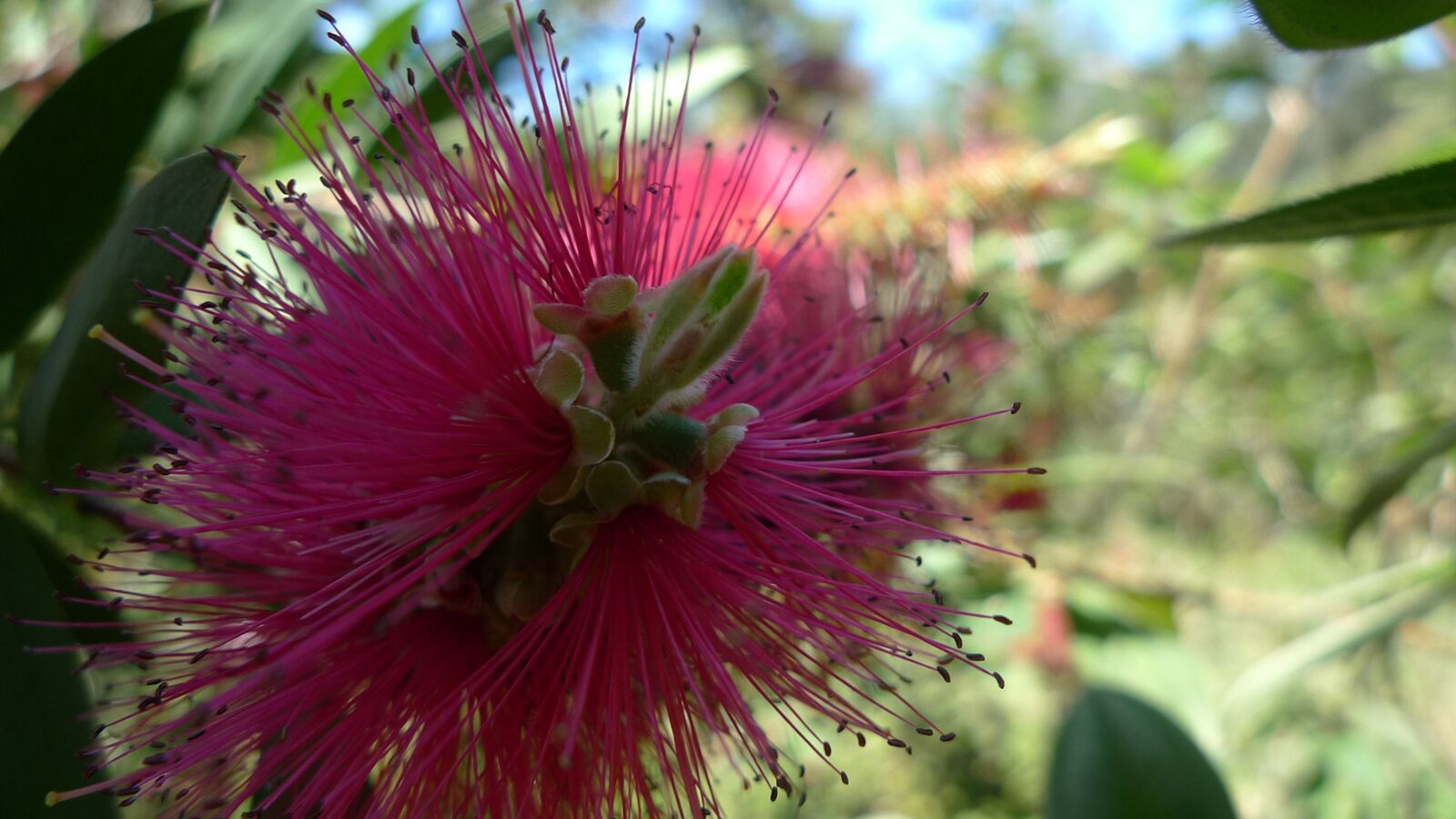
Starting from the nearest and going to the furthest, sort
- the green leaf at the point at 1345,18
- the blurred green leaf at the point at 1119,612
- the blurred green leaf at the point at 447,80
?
the green leaf at the point at 1345,18 < the blurred green leaf at the point at 447,80 < the blurred green leaf at the point at 1119,612

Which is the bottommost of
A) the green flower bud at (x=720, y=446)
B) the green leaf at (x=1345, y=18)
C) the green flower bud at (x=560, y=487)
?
the green flower bud at (x=560, y=487)

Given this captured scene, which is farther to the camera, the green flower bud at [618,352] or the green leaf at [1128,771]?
the green leaf at [1128,771]

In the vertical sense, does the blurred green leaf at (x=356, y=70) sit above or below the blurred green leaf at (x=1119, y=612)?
above

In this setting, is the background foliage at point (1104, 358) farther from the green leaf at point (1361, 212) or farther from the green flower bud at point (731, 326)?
the green flower bud at point (731, 326)

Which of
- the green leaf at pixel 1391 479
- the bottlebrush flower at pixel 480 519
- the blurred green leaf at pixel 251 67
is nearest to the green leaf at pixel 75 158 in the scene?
the bottlebrush flower at pixel 480 519

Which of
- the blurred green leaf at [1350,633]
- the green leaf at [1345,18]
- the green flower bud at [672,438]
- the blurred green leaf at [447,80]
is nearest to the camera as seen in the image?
the green leaf at [1345,18]

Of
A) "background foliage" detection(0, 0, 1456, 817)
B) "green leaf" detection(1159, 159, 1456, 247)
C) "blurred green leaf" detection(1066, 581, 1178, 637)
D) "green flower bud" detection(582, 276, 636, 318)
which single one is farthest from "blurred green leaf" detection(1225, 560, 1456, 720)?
"green flower bud" detection(582, 276, 636, 318)

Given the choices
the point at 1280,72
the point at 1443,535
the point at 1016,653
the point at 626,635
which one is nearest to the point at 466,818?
the point at 626,635
